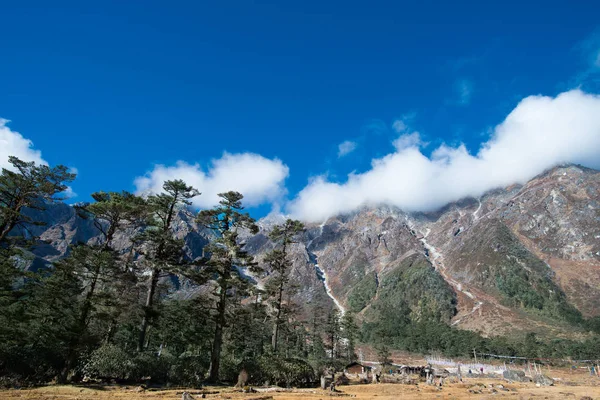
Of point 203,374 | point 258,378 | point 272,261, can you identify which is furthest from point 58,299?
point 272,261

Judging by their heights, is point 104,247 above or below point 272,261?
below

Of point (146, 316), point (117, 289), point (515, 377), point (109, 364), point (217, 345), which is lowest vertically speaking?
point (515, 377)

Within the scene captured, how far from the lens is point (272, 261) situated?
1372 inches

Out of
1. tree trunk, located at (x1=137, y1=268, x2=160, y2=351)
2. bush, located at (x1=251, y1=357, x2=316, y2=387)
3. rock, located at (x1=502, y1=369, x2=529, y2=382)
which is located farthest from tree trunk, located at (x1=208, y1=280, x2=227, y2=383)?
rock, located at (x1=502, y1=369, x2=529, y2=382)

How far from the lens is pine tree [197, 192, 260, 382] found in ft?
79.8

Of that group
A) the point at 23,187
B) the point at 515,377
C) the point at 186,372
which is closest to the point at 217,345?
the point at 186,372

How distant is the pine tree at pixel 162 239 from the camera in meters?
24.2

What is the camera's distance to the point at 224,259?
83.1ft

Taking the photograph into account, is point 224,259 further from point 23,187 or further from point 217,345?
point 23,187

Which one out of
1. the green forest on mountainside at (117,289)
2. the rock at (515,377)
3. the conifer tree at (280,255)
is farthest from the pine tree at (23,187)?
the rock at (515,377)

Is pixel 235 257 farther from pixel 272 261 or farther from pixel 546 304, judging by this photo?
pixel 546 304

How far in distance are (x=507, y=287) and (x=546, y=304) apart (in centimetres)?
1778

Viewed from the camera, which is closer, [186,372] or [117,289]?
[186,372]

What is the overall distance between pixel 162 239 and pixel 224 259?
4507mm
